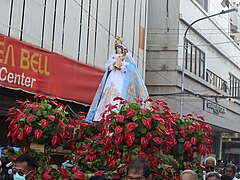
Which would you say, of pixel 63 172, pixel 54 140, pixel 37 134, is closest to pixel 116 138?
pixel 63 172

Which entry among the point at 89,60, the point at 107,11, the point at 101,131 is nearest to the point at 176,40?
the point at 107,11

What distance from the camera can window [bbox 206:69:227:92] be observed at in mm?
25284

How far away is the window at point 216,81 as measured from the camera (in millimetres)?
25284

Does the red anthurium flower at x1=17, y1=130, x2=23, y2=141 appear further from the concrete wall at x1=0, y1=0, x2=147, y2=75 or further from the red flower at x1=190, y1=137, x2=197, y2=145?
the concrete wall at x1=0, y1=0, x2=147, y2=75

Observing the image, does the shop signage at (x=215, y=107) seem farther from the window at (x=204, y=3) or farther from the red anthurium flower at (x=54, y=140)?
the red anthurium flower at (x=54, y=140)

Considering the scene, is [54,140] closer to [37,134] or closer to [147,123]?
[37,134]

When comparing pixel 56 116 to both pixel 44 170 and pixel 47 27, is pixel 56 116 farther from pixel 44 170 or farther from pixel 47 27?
pixel 47 27

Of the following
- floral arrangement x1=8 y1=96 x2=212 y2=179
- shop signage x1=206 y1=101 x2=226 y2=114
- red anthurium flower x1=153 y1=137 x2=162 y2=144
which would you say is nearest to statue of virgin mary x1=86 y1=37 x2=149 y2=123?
floral arrangement x1=8 y1=96 x2=212 y2=179

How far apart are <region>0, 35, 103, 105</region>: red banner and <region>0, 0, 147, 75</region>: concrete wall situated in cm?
37

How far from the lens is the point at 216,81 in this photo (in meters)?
26.7

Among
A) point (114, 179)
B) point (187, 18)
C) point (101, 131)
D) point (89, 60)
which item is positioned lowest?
point (114, 179)

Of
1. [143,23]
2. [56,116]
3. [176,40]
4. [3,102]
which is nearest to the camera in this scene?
[56,116]

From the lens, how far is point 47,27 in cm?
1155

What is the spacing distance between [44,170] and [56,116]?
71 cm
